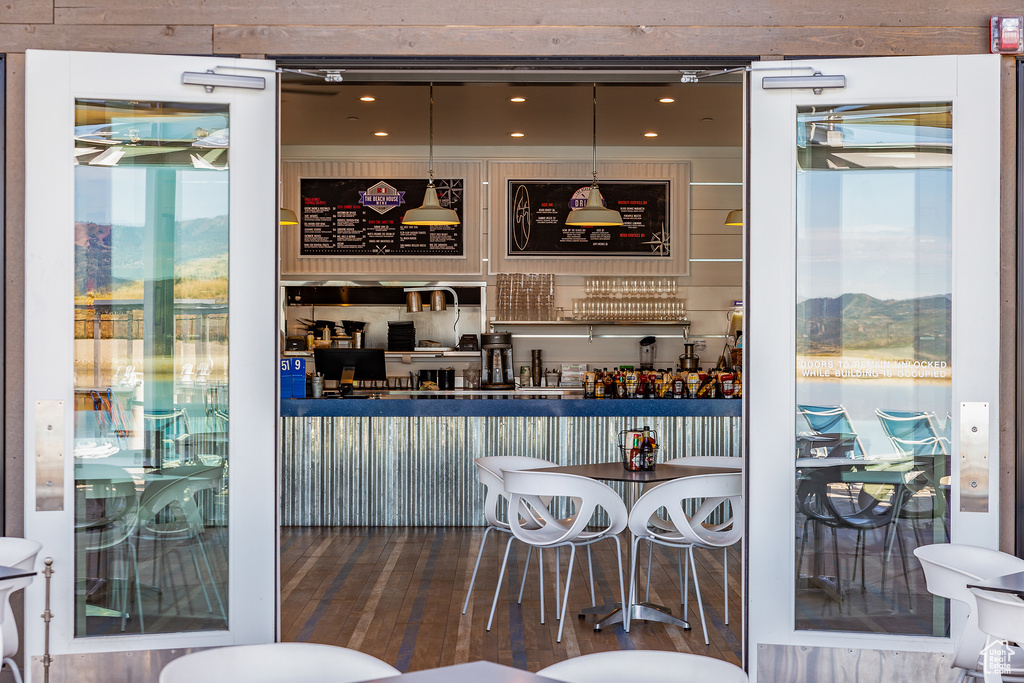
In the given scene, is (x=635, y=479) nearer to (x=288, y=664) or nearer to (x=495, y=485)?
(x=495, y=485)

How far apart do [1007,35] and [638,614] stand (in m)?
3.07

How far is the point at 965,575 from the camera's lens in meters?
2.57

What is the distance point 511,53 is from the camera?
3.46m

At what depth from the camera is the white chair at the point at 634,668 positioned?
1812 millimetres

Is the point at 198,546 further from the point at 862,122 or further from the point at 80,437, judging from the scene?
the point at 862,122

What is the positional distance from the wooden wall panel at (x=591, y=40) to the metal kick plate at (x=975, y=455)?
1.45 meters

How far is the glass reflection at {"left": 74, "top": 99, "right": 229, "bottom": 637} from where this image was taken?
10.8 feet

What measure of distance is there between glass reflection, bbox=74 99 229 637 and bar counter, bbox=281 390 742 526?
3.02 meters

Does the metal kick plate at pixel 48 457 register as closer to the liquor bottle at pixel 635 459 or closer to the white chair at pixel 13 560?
the white chair at pixel 13 560

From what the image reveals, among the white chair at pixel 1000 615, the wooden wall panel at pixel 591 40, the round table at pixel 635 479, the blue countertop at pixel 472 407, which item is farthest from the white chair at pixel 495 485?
the white chair at pixel 1000 615

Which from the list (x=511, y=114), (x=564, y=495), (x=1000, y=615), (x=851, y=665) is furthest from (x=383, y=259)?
(x=1000, y=615)

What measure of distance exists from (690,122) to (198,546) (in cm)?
577

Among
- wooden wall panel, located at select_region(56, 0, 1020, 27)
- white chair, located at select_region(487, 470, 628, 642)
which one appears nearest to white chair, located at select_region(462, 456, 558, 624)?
white chair, located at select_region(487, 470, 628, 642)

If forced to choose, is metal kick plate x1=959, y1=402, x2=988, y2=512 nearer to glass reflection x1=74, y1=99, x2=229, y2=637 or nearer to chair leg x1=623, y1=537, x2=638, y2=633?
chair leg x1=623, y1=537, x2=638, y2=633
